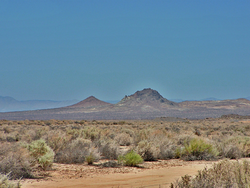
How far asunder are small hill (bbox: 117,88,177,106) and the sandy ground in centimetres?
10789

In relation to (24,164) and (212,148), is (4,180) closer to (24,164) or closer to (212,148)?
(24,164)

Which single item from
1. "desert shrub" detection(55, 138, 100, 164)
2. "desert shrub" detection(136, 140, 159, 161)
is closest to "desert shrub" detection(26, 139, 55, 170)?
"desert shrub" detection(55, 138, 100, 164)

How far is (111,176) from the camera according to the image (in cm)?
887

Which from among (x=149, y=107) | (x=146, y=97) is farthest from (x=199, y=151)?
(x=146, y=97)

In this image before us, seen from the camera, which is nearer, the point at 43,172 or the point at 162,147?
the point at 43,172

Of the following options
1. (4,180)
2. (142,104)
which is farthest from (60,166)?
(142,104)

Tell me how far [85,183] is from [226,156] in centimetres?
856

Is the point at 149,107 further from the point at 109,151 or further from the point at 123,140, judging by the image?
the point at 109,151

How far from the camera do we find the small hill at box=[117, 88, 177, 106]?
4734 inches

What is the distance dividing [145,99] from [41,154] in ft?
383

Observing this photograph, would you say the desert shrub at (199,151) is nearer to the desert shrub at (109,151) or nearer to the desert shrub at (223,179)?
the desert shrub at (109,151)

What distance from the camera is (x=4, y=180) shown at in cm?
546

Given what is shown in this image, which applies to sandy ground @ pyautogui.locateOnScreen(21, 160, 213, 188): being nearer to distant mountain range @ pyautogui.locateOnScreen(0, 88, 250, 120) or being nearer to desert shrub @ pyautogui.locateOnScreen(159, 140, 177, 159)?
desert shrub @ pyautogui.locateOnScreen(159, 140, 177, 159)

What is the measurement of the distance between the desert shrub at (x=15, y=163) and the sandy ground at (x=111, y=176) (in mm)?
408
